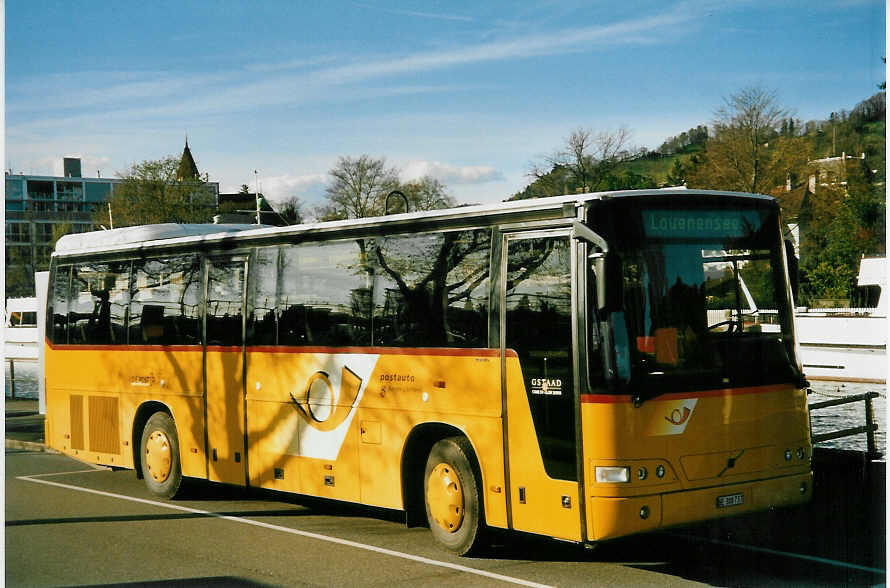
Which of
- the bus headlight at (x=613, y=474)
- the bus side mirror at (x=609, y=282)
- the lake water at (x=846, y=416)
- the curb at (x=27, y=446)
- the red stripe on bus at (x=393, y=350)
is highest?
the bus side mirror at (x=609, y=282)

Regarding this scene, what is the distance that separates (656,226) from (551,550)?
3165 mm

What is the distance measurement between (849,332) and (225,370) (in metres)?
41.1

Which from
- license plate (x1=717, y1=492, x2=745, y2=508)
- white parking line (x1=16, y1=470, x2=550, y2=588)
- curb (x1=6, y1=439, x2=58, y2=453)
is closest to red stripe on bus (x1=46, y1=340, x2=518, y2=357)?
white parking line (x1=16, y1=470, x2=550, y2=588)

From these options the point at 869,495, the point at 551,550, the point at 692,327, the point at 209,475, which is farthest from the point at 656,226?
the point at 209,475

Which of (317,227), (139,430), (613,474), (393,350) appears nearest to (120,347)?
(139,430)

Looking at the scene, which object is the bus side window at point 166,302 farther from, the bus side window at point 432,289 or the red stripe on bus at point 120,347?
the bus side window at point 432,289

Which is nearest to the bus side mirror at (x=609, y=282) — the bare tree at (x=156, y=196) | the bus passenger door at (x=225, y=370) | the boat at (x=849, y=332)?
the bus passenger door at (x=225, y=370)

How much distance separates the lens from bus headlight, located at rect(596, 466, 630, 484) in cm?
803

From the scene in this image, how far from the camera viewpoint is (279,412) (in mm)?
11766

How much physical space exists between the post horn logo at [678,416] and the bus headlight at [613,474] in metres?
0.53

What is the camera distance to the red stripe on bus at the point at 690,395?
26.4ft

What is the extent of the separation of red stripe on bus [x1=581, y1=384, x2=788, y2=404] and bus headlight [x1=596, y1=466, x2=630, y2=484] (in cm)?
50

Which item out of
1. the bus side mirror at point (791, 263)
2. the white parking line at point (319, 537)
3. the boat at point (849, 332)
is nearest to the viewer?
the white parking line at point (319, 537)

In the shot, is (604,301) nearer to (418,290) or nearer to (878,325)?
(418,290)
